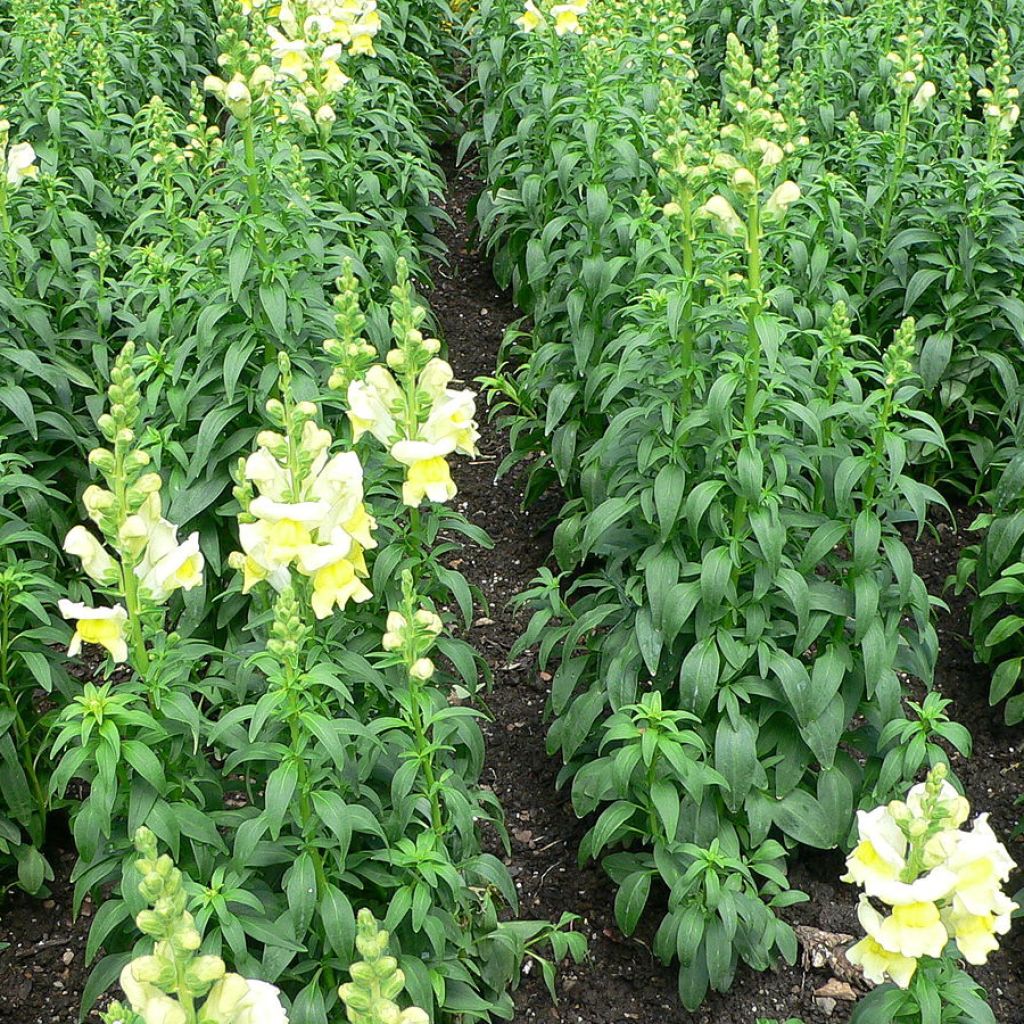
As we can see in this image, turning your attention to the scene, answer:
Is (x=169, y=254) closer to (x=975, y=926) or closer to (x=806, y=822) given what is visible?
(x=806, y=822)

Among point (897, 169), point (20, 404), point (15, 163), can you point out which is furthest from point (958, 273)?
point (15, 163)

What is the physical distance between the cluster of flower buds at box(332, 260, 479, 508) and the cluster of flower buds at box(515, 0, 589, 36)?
11.3 ft

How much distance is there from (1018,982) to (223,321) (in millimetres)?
3544

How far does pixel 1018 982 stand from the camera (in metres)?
4.31

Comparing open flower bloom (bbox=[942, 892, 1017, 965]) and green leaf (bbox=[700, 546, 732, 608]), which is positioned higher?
green leaf (bbox=[700, 546, 732, 608])

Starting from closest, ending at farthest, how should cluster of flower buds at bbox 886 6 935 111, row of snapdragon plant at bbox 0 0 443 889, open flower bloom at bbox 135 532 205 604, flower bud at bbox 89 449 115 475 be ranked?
flower bud at bbox 89 449 115 475 < open flower bloom at bbox 135 532 205 604 < row of snapdragon plant at bbox 0 0 443 889 < cluster of flower buds at bbox 886 6 935 111

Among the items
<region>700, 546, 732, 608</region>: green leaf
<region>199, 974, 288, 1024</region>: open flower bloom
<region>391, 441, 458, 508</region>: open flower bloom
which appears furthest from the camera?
<region>700, 546, 732, 608</region>: green leaf

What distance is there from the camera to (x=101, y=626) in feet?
10.5

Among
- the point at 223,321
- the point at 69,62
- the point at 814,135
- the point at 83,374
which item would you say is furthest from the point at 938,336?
the point at 69,62

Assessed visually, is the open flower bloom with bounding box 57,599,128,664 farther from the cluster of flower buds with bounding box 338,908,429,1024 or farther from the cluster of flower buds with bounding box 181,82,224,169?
the cluster of flower buds with bounding box 181,82,224,169

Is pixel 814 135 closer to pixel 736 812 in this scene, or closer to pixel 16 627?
pixel 736 812

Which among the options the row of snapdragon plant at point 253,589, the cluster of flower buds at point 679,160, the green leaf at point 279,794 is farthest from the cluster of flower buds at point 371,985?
the cluster of flower buds at point 679,160

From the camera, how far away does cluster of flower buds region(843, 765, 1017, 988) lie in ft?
10.3

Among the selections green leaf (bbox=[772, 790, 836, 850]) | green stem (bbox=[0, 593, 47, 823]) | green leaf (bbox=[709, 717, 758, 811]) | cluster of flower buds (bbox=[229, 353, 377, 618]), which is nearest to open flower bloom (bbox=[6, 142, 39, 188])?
green stem (bbox=[0, 593, 47, 823])
